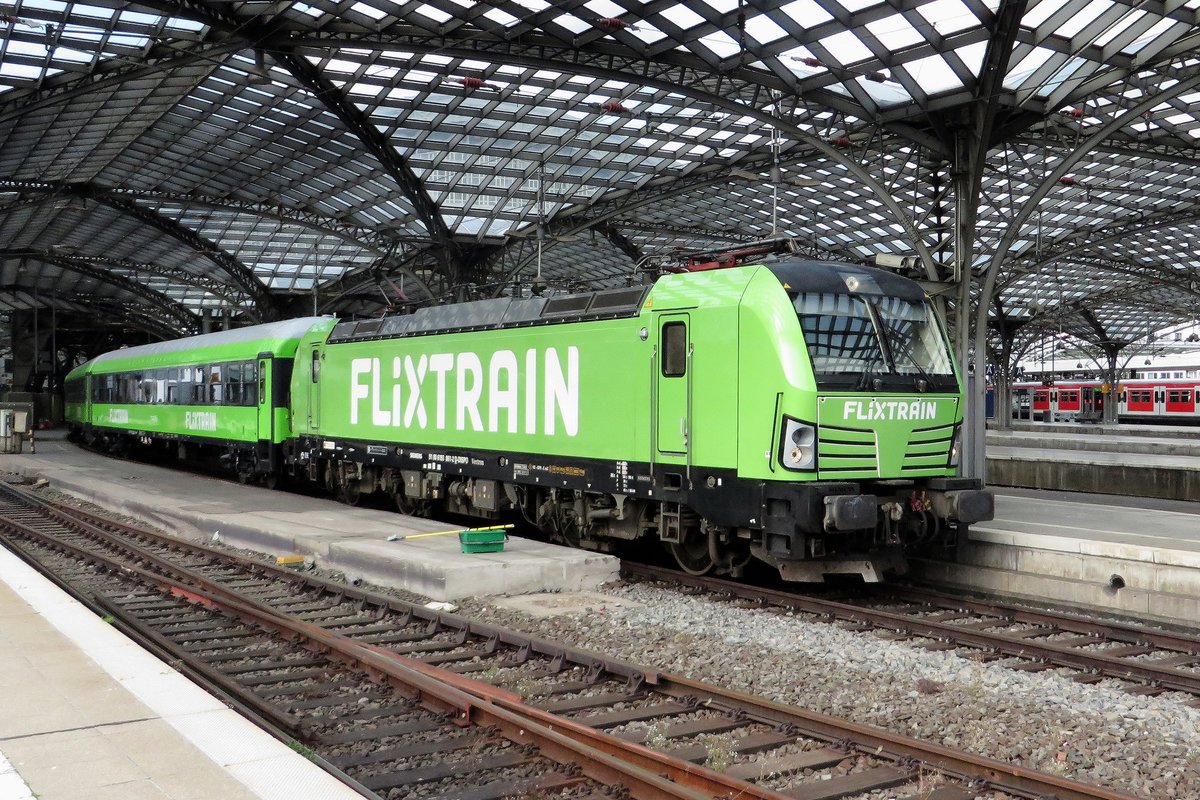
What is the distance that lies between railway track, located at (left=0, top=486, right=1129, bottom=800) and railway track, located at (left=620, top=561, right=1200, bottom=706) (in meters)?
3.16

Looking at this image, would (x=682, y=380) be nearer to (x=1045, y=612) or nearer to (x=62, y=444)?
(x=1045, y=612)

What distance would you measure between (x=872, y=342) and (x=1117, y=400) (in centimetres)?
5958

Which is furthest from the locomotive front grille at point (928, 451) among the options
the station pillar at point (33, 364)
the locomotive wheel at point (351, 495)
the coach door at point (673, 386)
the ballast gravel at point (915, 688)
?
the station pillar at point (33, 364)

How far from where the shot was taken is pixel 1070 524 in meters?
14.9

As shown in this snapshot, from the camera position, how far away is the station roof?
22688mm

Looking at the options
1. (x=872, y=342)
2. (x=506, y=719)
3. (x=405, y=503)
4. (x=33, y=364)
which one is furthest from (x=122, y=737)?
(x=33, y=364)

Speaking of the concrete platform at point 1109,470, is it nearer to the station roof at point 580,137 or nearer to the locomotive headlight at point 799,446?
the station roof at point 580,137

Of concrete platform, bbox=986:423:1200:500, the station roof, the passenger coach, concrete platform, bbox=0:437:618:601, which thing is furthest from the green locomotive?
concrete platform, bbox=986:423:1200:500

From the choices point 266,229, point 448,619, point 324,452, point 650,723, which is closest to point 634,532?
point 448,619

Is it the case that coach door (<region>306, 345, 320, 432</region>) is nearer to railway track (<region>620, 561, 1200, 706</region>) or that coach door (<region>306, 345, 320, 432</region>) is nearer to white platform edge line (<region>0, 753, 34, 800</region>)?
railway track (<region>620, 561, 1200, 706</region>)

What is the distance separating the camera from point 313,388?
21031mm

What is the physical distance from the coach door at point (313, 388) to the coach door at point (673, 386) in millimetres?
10841

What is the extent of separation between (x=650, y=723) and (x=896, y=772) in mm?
1794

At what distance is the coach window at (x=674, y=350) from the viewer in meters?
11.8
